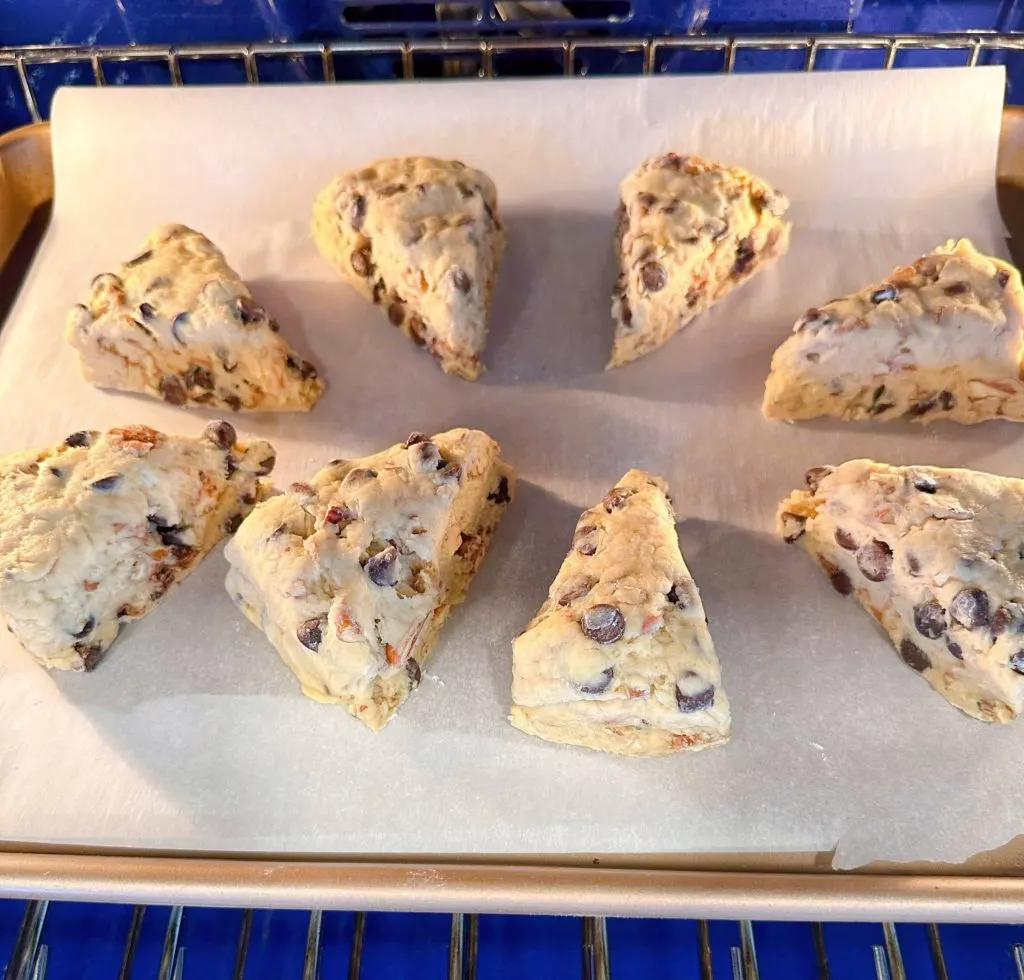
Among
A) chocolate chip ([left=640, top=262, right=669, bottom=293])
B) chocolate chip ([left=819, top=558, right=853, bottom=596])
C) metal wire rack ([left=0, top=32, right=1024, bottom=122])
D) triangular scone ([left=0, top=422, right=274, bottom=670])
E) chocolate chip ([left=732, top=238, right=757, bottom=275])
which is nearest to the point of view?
triangular scone ([left=0, top=422, right=274, bottom=670])

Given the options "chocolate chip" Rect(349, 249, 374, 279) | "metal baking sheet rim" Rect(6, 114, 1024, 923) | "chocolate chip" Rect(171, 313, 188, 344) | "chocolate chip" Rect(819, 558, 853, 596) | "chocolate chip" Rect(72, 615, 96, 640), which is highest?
"chocolate chip" Rect(349, 249, 374, 279)

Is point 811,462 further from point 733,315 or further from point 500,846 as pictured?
point 500,846

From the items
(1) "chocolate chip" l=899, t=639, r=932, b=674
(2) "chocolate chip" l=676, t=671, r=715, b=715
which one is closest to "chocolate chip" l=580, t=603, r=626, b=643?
(2) "chocolate chip" l=676, t=671, r=715, b=715

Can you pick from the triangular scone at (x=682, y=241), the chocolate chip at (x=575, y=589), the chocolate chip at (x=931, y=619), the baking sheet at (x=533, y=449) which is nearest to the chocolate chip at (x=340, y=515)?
the baking sheet at (x=533, y=449)

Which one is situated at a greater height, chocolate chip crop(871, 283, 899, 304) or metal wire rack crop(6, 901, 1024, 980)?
chocolate chip crop(871, 283, 899, 304)

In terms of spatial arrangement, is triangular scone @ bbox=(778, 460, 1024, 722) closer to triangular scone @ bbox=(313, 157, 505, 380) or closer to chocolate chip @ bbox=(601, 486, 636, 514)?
chocolate chip @ bbox=(601, 486, 636, 514)

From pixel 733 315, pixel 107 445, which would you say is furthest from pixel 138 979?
pixel 733 315

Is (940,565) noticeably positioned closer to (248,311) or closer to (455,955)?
(455,955)
